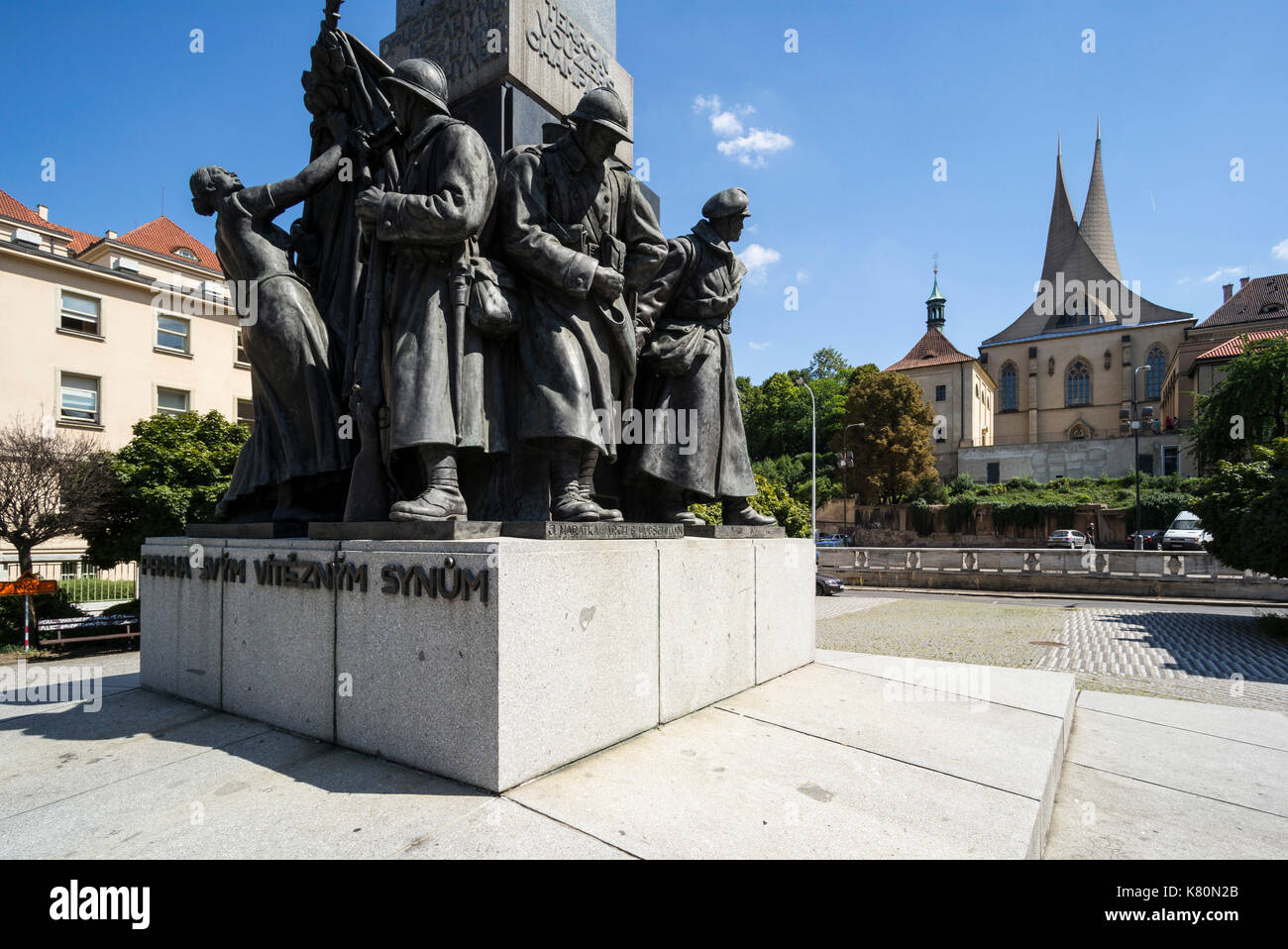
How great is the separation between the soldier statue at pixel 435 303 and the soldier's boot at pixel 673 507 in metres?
1.62

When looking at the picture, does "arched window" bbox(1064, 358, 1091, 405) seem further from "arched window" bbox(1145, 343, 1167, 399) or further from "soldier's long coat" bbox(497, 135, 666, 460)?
"soldier's long coat" bbox(497, 135, 666, 460)

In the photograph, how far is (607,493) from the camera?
5.31 meters

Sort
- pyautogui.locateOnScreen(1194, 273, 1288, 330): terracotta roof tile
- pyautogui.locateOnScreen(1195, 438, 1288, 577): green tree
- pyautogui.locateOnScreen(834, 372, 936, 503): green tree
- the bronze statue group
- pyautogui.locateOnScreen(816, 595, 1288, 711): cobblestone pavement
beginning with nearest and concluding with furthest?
the bronze statue group < pyautogui.locateOnScreen(816, 595, 1288, 711): cobblestone pavement < pyautogui.locateOnScreen(1195, 438, 1288, 577): green tree < pyautogui.locateOnScreen(834, 372, 936, 503): green tree < pyautogui.locateOnScreen(1194, 273, 1288, 330): terracotta roof tile

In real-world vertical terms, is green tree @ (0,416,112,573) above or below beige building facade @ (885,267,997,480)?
below

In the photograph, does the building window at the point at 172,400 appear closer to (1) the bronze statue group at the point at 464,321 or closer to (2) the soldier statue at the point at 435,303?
(1) the bronze statue group at the point at 464,321

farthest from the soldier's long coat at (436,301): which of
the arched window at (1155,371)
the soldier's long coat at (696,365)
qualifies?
the arched window at (1155,371)

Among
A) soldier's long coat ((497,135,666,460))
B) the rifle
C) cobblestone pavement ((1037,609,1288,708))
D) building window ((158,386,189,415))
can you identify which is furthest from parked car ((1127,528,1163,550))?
building window ((158,386,189,415))

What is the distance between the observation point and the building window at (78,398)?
27891 millimetres

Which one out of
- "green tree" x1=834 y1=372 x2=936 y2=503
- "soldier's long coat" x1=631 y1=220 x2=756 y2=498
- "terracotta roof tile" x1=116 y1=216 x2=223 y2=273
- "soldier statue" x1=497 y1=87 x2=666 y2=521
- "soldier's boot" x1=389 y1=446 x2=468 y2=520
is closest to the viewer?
"soldier's boot" x1=389 y1=446 x2=468 y2=520

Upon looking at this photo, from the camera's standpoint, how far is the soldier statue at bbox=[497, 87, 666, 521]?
4.12m

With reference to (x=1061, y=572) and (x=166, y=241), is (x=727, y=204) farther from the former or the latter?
(x=166, y=241)

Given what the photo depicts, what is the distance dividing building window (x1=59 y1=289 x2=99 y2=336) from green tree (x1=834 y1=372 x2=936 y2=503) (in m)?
46.2

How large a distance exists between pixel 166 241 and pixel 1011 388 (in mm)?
79259

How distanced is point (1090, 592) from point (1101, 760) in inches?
925
